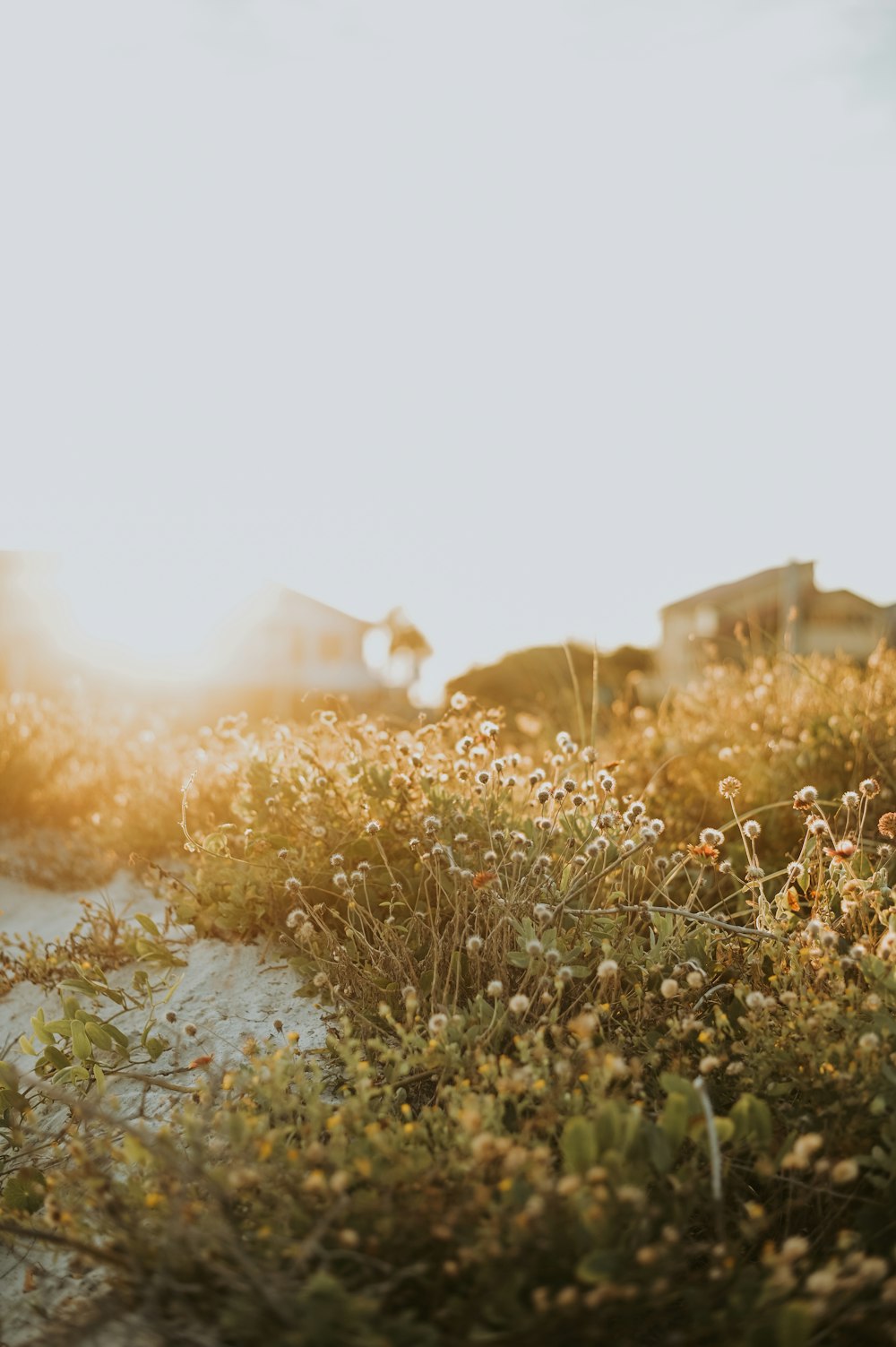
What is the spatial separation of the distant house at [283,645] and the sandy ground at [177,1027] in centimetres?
2917

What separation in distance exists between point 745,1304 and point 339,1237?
718 millimetres

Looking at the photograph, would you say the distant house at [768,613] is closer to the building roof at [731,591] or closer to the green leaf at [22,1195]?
the building roof at [731,591]

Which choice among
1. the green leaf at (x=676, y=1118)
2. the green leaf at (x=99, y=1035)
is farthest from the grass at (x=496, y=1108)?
the green leaf at (x=99, y=1035)

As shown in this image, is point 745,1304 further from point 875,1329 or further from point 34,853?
point 34,853

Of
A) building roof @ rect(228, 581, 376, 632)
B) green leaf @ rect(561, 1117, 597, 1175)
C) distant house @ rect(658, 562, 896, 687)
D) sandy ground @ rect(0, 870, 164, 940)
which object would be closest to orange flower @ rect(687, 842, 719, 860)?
green leaf @ rect(561, 1117, 597, 1175)

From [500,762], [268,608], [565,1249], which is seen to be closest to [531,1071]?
[565,1249]

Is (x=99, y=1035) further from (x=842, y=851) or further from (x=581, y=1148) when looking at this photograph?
(x=842, y=851)

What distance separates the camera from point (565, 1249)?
5.48ft

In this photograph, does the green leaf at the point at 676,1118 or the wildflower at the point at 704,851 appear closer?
the green leaf at the point at 676,1118

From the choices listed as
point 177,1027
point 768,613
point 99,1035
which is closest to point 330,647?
point 768,613

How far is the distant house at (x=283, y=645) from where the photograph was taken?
33.6 meters

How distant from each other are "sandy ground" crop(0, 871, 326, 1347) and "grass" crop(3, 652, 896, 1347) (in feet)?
0.33

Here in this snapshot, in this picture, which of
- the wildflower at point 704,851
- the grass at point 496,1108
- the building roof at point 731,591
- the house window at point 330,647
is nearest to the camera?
the grass at point 496,1108

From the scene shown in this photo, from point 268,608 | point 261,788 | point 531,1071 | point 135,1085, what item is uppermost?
point 268,608
